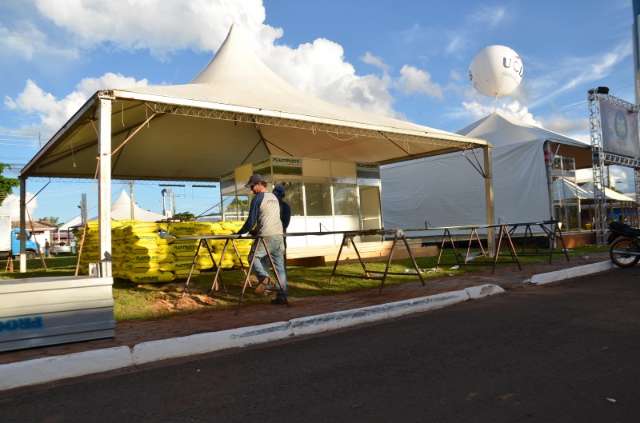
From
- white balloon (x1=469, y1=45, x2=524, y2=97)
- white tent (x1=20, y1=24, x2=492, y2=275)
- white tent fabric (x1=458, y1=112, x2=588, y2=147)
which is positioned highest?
white balloon (x1=469, y1=45, x2=524, y2=97)

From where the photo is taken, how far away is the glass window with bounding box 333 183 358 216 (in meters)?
16.1

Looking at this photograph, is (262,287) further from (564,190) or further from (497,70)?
(497,70)

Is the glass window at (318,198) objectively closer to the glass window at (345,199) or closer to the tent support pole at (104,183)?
the glass window at (345,199)

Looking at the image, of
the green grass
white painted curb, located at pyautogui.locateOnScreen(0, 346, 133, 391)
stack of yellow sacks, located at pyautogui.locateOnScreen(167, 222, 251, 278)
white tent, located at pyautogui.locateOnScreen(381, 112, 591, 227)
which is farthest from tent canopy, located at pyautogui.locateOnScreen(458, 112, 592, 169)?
A: white painted curb, located at pyautogui.locateOnScreen(0, 346, 133, 391)

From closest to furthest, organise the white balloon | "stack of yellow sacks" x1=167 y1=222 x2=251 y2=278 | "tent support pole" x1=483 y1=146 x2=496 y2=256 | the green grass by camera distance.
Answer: the green grass < "stack of yellow sacks" x1=167 y1=222 x2=251 y2=278 < "tent support pole" x1=483 y1=146 x2=496 y2=256 < the white balloon

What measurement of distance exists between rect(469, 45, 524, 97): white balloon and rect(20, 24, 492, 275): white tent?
7.02 m

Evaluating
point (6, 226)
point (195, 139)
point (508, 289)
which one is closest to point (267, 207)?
point (508, 289)

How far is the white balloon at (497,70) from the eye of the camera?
2017 cm

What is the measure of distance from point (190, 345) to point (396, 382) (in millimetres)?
2313

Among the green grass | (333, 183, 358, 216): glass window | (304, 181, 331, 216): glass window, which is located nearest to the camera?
the green grass

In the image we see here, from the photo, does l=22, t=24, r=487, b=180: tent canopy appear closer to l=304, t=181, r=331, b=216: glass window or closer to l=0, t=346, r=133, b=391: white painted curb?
l=304, t=181, r=331, b=216: glass window

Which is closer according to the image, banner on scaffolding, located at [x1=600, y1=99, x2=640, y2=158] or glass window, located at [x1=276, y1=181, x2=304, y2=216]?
glass window, located at [x1=276, y1=181, x2=304, y2=216]

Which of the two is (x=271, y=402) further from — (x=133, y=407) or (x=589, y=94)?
(x=589, y=94)

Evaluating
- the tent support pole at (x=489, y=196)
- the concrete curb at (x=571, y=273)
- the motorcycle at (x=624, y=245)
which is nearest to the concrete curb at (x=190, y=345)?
the concrete curb at (x=571, y=273)
